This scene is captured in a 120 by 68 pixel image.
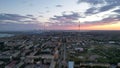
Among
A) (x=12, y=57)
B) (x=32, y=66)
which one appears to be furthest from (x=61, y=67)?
(x=12, y=57)

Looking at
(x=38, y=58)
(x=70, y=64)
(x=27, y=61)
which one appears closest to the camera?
(x=70, y=64)

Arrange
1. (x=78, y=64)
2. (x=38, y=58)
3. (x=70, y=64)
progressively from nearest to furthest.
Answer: (x=70, y=64) < (x=78, y=64) < (x=38, y=58)

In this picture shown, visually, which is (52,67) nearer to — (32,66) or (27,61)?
(32,66)

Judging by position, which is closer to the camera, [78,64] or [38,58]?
[78,64]

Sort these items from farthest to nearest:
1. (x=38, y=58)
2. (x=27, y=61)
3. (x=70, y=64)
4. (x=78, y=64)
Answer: (x=38, y=58)
(x=27, y=61)
(x=78, y=64)
(x=70, y=64)

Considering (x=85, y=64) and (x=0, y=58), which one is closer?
(x=85, y=64)

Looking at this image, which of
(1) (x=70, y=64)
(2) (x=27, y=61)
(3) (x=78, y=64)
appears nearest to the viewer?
(1) (x=70, y=64)

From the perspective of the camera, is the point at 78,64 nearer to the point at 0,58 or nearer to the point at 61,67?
the point at 61,67

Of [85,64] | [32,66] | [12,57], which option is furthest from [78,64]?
[12,57]
